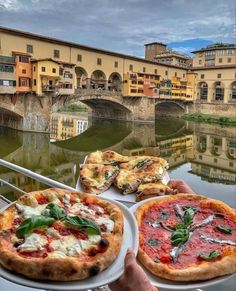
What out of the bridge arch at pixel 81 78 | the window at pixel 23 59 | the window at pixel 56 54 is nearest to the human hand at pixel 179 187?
the window at pixel 23 59

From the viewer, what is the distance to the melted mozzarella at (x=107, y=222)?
944mm

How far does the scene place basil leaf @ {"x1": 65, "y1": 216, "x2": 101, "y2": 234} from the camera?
91cm

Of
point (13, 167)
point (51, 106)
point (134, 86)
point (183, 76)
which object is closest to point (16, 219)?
point (13, 167)

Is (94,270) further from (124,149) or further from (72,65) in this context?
(72,65)

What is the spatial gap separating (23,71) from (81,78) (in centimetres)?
788

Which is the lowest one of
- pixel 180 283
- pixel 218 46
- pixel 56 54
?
pixel 180 283

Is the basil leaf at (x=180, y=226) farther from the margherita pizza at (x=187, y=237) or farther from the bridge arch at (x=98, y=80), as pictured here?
the bridge arch at (x=98, y=80)

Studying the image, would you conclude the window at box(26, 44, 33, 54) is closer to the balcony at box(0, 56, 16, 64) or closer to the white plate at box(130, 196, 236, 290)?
the balcony at box(0, 56, 16, 64)

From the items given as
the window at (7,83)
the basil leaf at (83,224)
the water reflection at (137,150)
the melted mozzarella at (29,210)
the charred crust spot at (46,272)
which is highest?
the window at (7,83)

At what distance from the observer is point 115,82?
27.8 meters

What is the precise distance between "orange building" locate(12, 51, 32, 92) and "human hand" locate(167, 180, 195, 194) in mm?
17453

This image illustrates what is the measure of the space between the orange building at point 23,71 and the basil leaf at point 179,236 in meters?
17.9

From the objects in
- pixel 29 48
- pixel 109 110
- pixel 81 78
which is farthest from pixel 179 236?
pixel 109 110

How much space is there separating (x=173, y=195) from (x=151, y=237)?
0.31m
